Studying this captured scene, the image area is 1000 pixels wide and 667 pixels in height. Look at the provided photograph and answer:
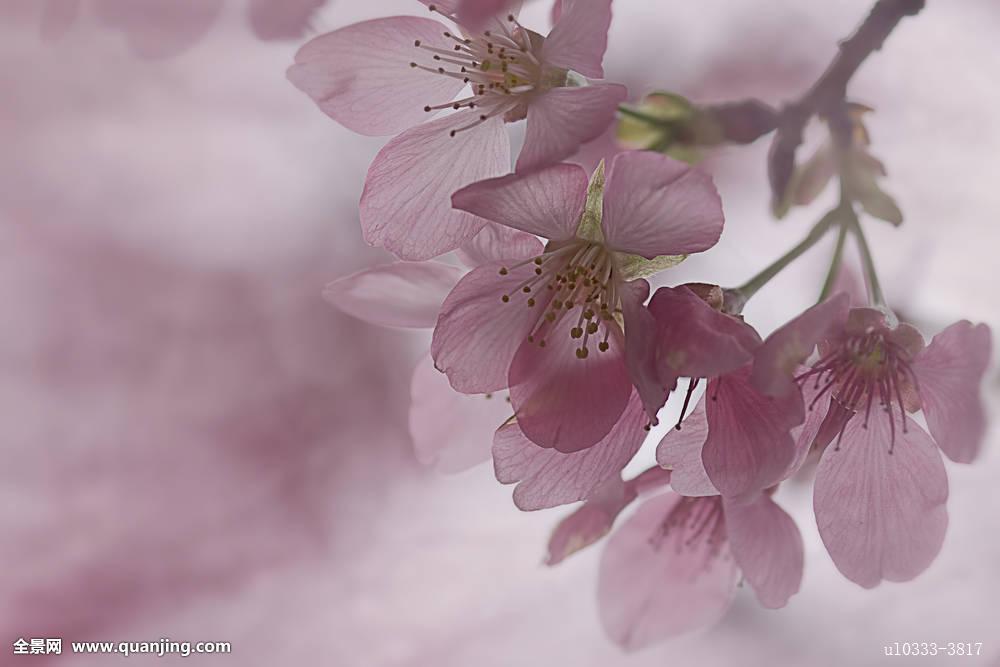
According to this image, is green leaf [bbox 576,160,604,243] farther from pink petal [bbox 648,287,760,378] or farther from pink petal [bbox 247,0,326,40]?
pink petal [bbox 247,0,326,40]

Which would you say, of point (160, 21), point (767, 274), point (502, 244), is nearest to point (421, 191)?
point (502, 244)

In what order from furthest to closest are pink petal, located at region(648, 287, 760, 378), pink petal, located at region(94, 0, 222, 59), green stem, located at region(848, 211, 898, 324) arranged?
pink petal, located at region(94, 0, 222, 59), green stem, located at region(848, 211, 898, 324), pink petal, located at region(648, 287, 760, 378)

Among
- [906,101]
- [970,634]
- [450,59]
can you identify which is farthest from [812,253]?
[450,59]

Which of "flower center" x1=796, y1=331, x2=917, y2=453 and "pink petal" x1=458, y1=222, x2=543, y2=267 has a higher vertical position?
"pink petal" x1=458, y1=222, x2=543, y2=267

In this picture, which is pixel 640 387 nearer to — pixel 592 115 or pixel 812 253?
pixel 592 115

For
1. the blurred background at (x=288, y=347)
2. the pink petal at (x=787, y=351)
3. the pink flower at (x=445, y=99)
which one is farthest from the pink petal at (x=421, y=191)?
the blurred background at (x=288, y=347)

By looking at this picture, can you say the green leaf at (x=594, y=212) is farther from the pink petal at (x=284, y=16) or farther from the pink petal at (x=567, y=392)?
the pink petal at (x=284, y=16)

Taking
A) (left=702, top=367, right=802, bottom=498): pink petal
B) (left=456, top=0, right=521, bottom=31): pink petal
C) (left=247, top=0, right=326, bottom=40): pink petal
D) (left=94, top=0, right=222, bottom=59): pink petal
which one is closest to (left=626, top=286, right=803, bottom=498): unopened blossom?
(left=702, top=367, right=802, bottom=498): pink petal
